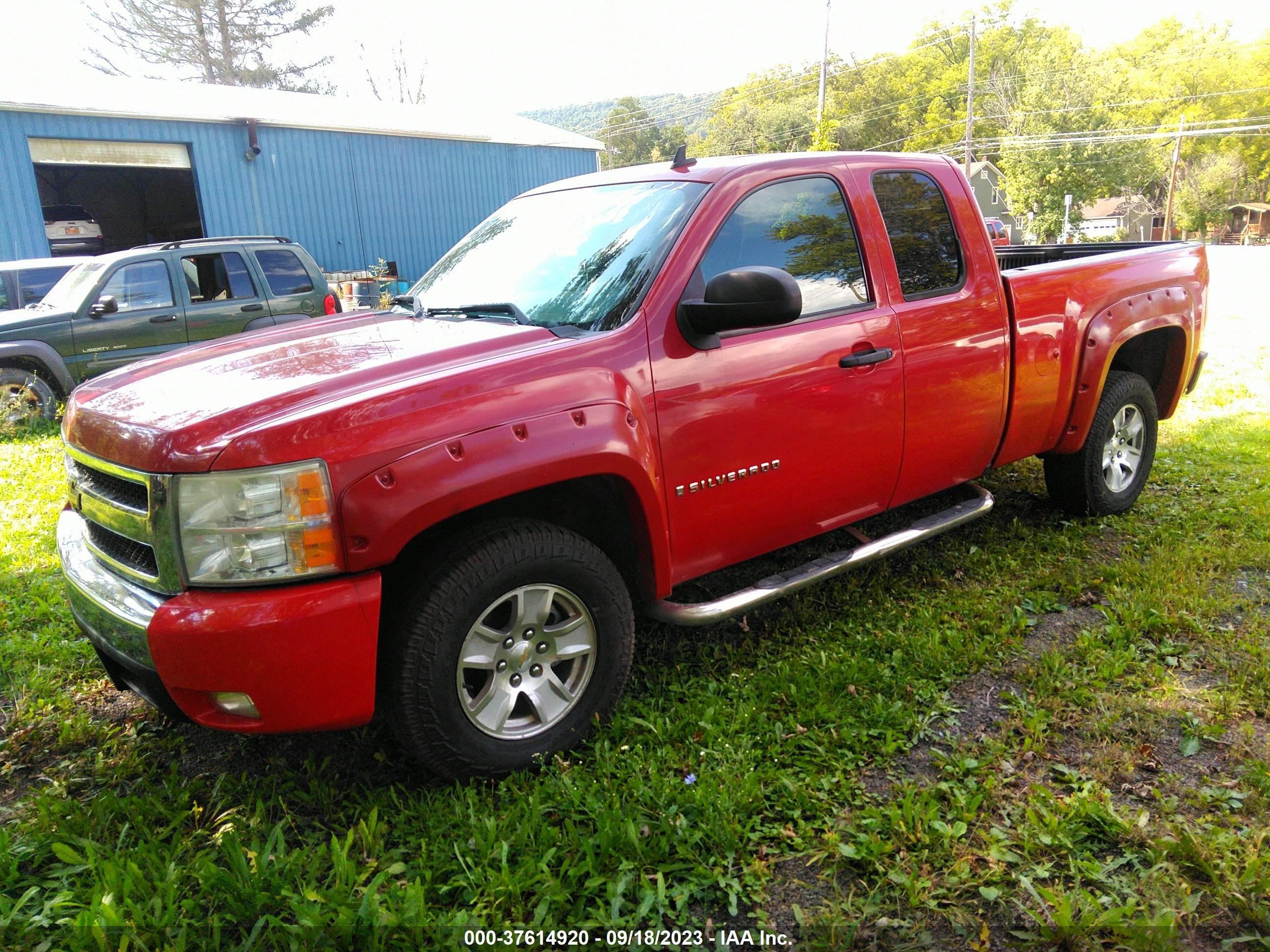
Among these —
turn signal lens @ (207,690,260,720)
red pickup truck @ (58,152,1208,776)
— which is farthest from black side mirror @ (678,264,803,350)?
turn signal lens @ (207,690,260,720)

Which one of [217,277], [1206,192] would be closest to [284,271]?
[217,277]

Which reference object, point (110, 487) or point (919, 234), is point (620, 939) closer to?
point (110, 487)

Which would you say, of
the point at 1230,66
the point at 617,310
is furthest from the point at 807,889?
the point at 1230,66

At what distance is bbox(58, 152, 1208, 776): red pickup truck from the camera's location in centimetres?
235

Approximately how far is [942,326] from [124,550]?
3160 mm

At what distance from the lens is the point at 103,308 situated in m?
8.88

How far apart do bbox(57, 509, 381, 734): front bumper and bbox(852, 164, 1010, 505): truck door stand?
2.36 m

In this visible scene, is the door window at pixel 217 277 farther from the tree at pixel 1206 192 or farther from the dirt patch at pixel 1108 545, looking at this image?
the tree at pixel 1206 192

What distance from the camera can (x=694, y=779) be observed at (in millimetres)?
2789

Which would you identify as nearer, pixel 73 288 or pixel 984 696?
pixel 984 696

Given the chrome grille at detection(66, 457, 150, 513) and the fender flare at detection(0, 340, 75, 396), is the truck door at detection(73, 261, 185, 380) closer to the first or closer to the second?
the fender flare at detection(0, 340, 75, 396)

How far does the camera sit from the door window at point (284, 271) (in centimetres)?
1003

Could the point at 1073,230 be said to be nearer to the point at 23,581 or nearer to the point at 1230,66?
the point at 1230,66

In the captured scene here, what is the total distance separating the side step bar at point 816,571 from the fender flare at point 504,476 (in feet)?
0.50
